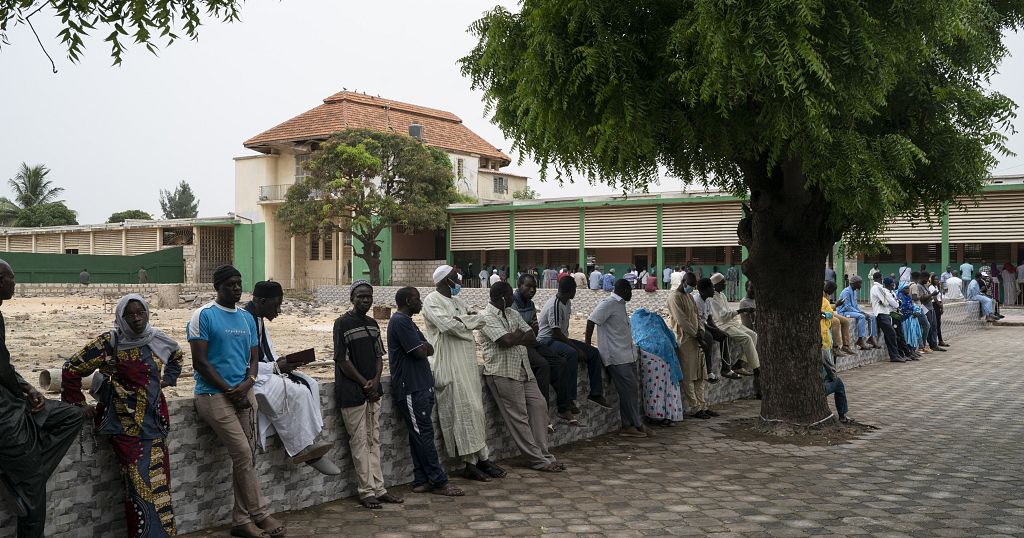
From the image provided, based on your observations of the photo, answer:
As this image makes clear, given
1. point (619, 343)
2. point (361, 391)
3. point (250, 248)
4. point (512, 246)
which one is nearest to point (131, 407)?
point (361, 391)

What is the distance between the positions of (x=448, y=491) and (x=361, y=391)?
3.34ft

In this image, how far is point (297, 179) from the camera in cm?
4759

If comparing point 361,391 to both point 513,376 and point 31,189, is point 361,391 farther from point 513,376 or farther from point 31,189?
point 31,189

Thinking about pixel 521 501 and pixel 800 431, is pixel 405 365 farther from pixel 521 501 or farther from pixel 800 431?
pixel 800 431

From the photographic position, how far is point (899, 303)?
1675 cm

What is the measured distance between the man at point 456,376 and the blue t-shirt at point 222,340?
173cm

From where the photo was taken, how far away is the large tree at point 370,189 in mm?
38125

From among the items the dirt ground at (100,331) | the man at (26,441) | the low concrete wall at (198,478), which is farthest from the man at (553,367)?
the dirt ground at (100,331)

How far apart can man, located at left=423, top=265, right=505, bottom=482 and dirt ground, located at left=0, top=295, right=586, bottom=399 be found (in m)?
4.59

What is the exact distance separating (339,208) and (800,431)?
31.2 m

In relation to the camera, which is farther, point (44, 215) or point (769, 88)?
point (44, 215)

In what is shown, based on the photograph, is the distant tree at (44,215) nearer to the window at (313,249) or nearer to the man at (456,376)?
the window at (313,249)

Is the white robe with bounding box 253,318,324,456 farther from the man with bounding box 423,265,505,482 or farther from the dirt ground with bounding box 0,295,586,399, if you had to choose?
the dirt ground with bounding box 0,295,586,399

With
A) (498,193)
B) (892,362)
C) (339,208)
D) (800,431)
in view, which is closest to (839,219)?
(800,431)
